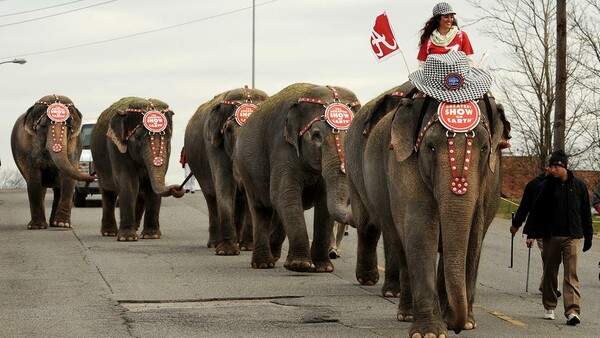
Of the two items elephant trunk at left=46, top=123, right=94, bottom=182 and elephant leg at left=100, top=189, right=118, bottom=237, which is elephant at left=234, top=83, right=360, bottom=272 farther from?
elephant trunk at left=46, top=123, right=94, bottom=182

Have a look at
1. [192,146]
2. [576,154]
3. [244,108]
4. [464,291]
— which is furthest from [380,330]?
[576,154]

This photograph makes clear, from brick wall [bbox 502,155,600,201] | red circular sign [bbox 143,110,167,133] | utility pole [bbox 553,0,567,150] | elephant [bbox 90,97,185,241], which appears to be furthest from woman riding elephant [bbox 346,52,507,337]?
brick wall [bbox 502,155,600,201]

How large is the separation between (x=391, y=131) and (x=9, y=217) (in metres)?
20.3

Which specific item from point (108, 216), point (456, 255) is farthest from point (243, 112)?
point (456, 255)

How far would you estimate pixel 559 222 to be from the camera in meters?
15.3

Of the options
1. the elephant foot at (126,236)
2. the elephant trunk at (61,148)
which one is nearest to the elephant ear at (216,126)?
the elephant foot at (126,236)

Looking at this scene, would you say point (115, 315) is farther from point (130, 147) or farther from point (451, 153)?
point (130, 147)

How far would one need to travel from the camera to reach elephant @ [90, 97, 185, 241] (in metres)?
24.8

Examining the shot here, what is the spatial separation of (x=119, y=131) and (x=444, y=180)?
13682 mm

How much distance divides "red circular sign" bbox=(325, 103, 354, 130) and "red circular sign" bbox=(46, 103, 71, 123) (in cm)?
999

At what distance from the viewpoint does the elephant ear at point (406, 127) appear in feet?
43.0

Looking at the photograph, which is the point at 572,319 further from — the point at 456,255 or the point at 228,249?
the point at 228,249

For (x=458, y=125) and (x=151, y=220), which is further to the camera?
(x=151, y=220)

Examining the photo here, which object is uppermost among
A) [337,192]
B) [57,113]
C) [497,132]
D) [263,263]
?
[497,132]
